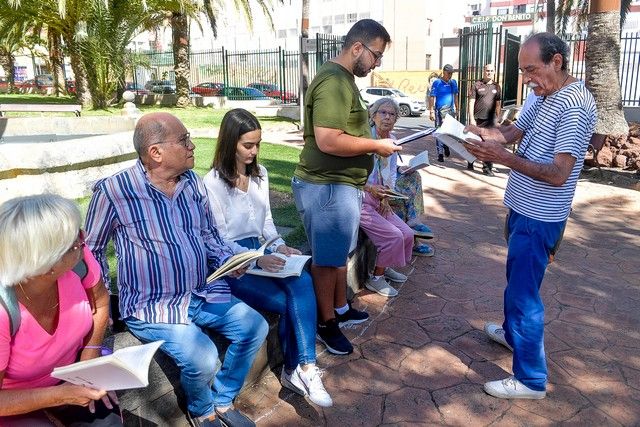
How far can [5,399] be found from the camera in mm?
1728

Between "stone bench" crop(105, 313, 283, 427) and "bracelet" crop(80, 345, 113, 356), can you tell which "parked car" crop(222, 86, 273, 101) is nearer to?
"stone bench" crop(105, 313, 283, 427)

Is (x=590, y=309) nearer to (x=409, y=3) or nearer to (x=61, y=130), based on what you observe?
(x=61, y=130)

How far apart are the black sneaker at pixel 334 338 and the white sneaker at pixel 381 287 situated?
3.04ft

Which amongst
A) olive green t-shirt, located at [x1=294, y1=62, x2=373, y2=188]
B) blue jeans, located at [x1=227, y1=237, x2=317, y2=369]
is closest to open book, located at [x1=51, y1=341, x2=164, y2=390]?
blue jeans, located at [x1=227, y1=237, x2=317, y2=369]

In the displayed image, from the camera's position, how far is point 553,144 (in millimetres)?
2654

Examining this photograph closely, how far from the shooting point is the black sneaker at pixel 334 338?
3357mm

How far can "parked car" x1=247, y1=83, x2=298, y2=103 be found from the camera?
2258 cm

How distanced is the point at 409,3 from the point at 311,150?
42914 millimetres

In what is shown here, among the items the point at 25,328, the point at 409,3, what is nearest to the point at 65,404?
the point at 25,328

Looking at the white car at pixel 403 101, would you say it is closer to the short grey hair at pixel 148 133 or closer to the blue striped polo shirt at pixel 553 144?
the blue striped polo shirt at pixel 553 144

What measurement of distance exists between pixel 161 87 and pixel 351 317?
25.3 m

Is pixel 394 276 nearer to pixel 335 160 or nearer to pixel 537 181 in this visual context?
pixel 335 160

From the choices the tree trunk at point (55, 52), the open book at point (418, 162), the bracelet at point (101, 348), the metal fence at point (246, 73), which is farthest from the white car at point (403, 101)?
the bracelet at point (101, 348)

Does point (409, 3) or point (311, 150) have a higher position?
point (409, 3)
